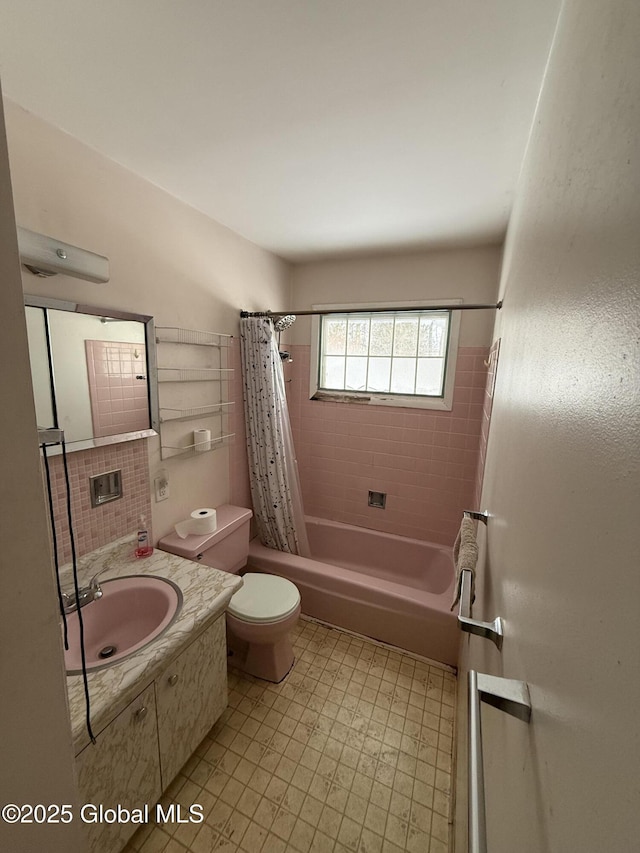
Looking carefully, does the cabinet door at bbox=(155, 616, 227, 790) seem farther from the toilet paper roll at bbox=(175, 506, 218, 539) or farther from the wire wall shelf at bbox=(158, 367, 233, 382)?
the wire wall shelf at bbox=(158, 367, 233, 382)

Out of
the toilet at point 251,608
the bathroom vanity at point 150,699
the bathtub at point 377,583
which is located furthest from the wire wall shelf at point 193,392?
the bathtub at point 377,583

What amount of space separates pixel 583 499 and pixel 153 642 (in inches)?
53.4

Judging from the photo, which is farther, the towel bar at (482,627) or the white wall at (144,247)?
the white wall at (144,247)

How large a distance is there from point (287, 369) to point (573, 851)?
2915mm

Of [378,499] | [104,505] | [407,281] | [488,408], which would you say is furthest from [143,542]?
[407,281]

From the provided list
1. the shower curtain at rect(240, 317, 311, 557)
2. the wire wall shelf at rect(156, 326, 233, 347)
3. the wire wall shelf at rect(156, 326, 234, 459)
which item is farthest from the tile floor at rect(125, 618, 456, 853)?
the wire wall shelf at rect(156, 326, 233, 347)

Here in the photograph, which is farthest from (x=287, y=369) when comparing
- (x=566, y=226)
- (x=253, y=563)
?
(x=566, y=226)

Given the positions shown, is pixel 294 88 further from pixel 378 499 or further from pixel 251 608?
pixel 378 499

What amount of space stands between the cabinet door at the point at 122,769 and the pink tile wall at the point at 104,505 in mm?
671

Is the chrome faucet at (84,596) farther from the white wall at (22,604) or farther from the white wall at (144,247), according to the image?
the white wall at (22,604)

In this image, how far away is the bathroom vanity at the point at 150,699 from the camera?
99 cm

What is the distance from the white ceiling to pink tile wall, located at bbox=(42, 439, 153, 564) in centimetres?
127

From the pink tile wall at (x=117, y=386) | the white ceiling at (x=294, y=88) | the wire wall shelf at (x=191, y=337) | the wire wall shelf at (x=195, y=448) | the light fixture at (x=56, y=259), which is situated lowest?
the wire wall shelf at (x=195, y=448)

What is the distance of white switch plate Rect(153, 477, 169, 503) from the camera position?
71.3 inches
